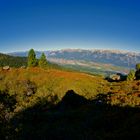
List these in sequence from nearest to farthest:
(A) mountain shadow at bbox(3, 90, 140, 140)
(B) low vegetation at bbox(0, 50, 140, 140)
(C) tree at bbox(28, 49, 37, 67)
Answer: (A) mountain shadow at bbox(3, 90, 140, 140) < (B) low vegetation at bbox(0, 50, 140, 140) < (C) tree at bbox(28, 49, 37, 67)

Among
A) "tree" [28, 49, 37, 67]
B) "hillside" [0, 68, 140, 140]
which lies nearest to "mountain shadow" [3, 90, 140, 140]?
"hillside" [0, 68, 140, 140]

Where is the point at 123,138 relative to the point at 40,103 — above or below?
above

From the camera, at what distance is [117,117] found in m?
25.8

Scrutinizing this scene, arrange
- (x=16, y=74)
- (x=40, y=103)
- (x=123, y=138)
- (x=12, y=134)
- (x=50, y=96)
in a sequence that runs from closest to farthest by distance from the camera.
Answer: (x=123, y=138)
(x=12, y=134)
(x=40, y=103)
(x=50, y=96)
(x=16, y=74)

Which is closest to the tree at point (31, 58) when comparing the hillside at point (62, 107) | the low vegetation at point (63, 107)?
the low vegetation at point (63, 107)

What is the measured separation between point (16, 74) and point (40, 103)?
85.5ft

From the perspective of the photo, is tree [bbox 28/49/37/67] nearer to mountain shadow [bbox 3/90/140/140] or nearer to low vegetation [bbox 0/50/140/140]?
low vegetation [bbox 0/50/140/140]

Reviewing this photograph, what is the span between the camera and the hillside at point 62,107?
832 inches

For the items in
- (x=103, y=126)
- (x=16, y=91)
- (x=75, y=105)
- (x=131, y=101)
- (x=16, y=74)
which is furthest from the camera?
(x=16, y=74)

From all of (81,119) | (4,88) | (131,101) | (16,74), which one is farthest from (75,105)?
(16,74)

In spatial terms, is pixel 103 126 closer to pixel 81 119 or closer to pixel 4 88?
pixel 81 119

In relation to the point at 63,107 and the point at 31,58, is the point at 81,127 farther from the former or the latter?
the point at 31,58

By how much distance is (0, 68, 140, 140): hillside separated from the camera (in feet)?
69.4

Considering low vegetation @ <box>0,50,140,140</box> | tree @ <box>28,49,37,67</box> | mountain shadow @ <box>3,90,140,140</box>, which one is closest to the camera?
mountain shadow @ <box>3,90,140,140</box>
